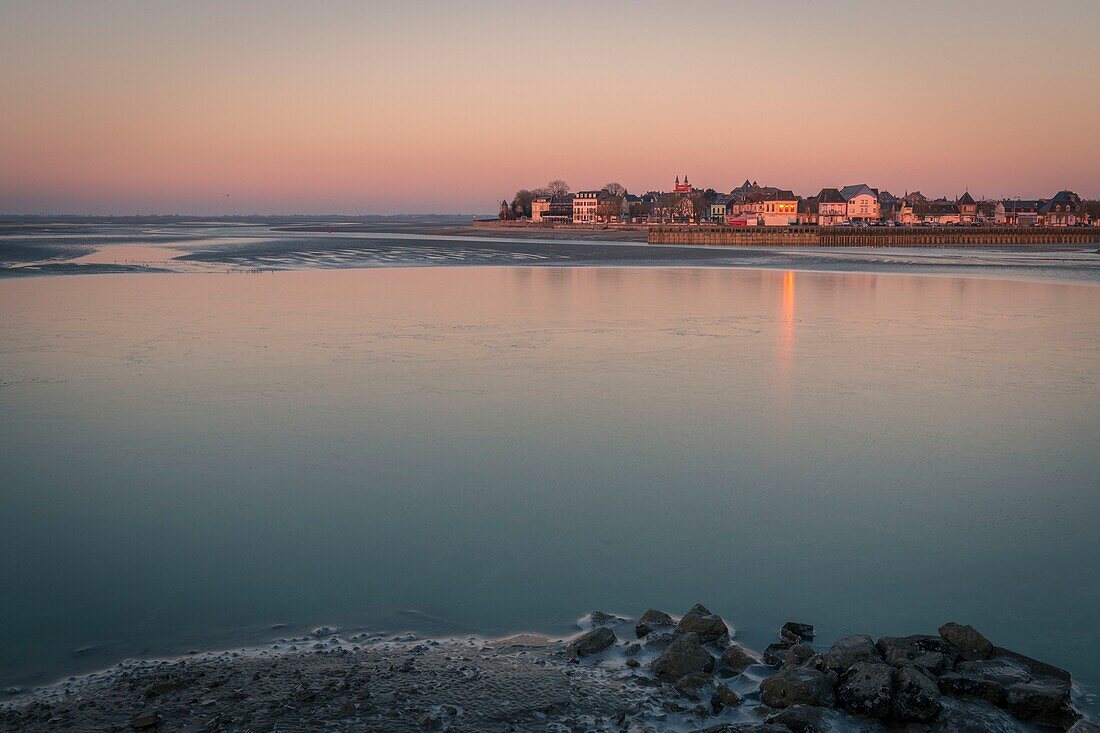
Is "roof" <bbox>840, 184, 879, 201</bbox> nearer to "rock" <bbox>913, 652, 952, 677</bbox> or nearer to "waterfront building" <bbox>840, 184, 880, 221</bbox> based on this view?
"waterfront building" <bbox>840, 184, 880, 221</bbox>

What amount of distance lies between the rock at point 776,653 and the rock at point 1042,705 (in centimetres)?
119

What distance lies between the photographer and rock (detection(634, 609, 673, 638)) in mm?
5742

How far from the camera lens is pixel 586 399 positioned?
38.9 ft

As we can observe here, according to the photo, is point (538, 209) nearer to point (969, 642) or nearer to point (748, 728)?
point (969, 642)

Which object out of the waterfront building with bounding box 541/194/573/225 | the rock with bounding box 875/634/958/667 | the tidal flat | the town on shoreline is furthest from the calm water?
the waterfront building with bounding box 541/194/573/225

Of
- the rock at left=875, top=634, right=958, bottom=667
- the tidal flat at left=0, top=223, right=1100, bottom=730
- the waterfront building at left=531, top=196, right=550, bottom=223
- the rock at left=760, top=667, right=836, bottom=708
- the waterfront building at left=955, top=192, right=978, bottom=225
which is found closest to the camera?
the rock at left=760, top=667, right=836, bottom=708

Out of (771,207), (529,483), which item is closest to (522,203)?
(771,207)

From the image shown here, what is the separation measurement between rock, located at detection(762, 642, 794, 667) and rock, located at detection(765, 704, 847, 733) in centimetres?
59

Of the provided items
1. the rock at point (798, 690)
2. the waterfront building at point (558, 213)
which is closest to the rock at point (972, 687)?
the rock at point (798, 690)

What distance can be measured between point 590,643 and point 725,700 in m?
0.92

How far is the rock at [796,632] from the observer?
564 centimetres

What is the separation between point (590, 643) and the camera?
18.2 ft

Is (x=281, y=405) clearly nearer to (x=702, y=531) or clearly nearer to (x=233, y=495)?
(x=233, y=495)

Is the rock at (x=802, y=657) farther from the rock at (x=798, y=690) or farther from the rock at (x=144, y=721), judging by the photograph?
the rock at (x=144, y=721)
